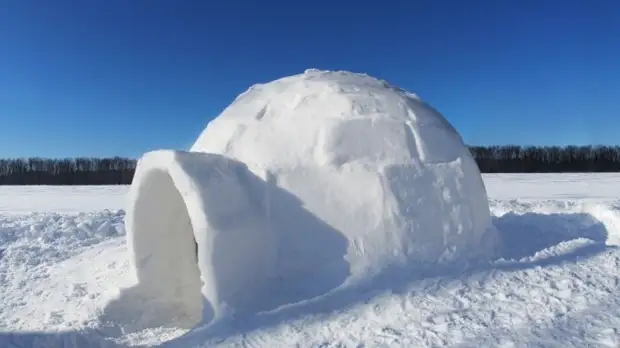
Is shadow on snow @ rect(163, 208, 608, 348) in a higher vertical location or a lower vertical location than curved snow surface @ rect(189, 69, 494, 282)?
lower

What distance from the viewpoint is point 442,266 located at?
14.7 feet

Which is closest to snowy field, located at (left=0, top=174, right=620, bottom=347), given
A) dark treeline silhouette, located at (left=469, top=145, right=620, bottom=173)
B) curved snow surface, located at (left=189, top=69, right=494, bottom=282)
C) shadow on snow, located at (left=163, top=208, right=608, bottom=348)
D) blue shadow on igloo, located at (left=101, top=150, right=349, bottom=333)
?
shadow on snow, located at (left=163, top=208, right=608, bottom=348)

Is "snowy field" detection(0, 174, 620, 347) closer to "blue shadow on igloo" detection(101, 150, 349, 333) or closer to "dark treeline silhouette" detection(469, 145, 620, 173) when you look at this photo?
"blue shadow on igloo" detection(101, 150, 349, 333)

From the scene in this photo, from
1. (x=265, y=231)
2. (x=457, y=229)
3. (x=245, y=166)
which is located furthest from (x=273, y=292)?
(x=457, y=229)

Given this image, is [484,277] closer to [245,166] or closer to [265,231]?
[265,231]

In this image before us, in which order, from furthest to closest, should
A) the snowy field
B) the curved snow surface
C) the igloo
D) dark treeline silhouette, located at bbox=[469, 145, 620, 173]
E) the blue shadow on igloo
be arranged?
dark treeline silhouette, located at bbox=[469, 145, 620, 173] → the curved snow surface → the igloo → the blue shadow on igloo → the snowy field

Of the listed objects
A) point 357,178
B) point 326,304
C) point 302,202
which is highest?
point 357,178

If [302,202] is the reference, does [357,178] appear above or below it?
above

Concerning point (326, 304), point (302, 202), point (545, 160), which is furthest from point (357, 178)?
point (545, 160)

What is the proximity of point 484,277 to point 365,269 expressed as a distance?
971 mm

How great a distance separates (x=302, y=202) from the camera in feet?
14.8

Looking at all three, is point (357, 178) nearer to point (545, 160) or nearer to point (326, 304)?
point (326, 304)

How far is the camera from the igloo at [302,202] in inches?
166

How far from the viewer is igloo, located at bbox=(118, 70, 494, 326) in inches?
166
